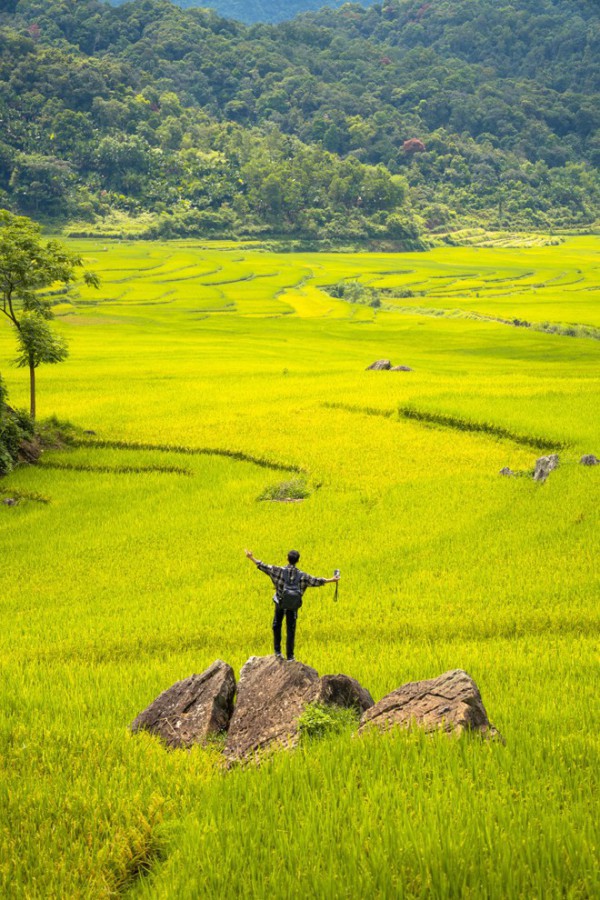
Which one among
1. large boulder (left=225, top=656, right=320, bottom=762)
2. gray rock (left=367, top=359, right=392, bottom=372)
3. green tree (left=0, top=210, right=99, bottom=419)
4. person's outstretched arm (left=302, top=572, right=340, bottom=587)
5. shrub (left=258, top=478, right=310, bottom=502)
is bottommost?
shrub (left=258, top=478, right=310, bottom=502)

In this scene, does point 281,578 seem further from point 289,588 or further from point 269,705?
point 269,705

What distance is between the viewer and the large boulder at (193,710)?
6715 mm

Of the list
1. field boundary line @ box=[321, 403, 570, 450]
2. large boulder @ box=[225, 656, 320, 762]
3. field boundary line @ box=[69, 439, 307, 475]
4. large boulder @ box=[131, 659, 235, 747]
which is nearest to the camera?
large boulder @ box=[225, 656, 320, 762]

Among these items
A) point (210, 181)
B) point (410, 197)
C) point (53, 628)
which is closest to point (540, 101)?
point (410, 197)

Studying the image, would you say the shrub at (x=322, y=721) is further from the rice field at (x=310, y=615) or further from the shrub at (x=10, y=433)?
the shrub at (x=10, y=433)

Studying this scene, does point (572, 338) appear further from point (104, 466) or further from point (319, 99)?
point (319, 99)

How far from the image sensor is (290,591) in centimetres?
795

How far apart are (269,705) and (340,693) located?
25.3 inches

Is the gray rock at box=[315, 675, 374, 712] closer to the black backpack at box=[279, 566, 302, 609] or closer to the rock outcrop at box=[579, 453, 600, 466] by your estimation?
the black backpack at box=[279, 566, 302, 609]

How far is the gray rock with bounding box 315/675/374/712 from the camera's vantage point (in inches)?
258

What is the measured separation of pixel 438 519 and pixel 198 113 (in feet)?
524

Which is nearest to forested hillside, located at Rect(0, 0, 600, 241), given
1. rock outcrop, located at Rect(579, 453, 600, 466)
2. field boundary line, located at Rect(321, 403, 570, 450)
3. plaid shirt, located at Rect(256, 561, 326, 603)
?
field boundary line, located at Rect(321, 403, 570, 450)

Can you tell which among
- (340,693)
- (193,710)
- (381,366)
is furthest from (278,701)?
(381,366)

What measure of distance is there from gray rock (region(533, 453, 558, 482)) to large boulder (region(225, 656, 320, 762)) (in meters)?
12.3
